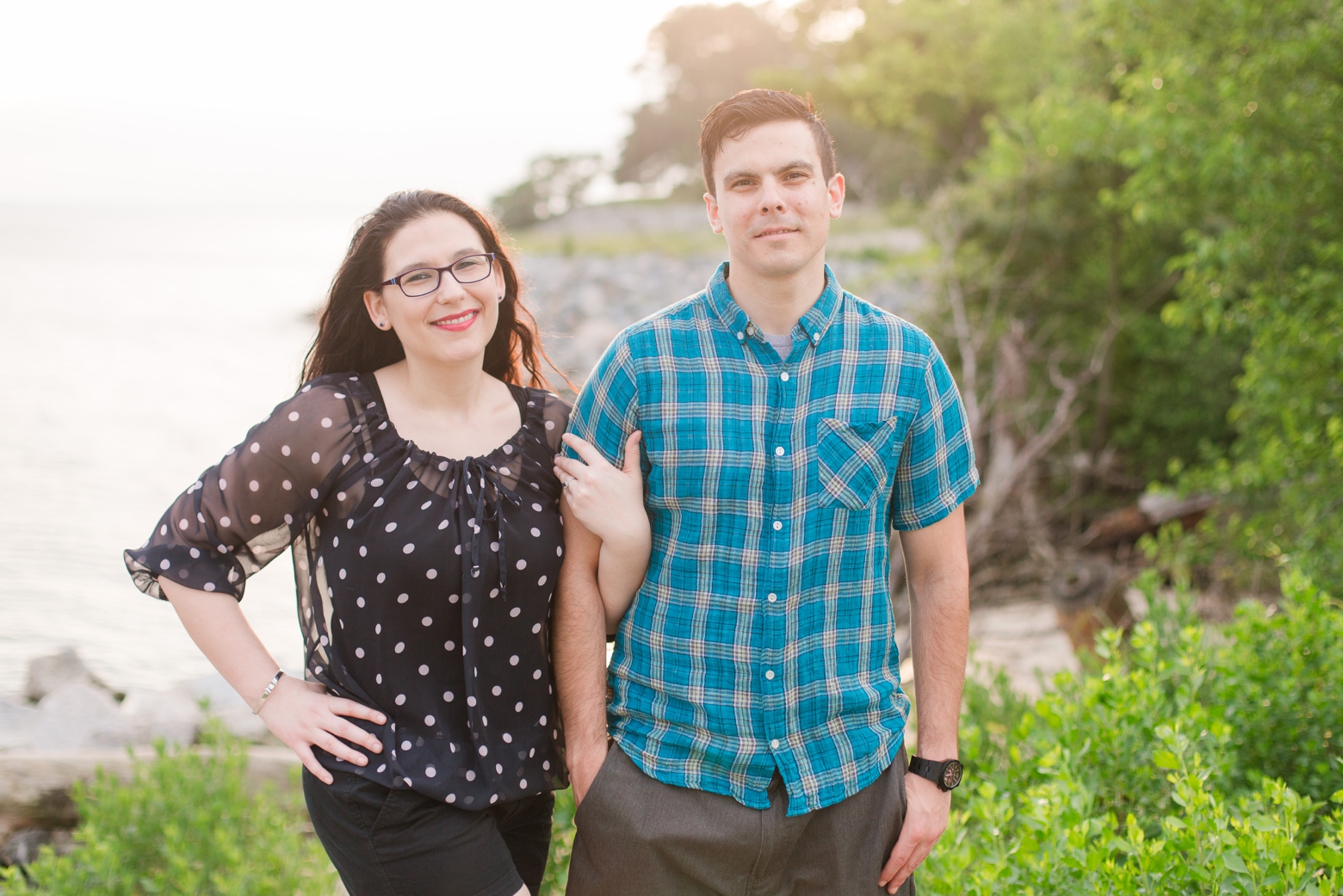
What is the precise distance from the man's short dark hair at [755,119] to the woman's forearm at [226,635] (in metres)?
1.39

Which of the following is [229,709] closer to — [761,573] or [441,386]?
[441,386]

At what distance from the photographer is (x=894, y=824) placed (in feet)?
7.41

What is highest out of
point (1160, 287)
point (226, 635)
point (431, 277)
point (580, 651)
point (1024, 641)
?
point (431, 277)

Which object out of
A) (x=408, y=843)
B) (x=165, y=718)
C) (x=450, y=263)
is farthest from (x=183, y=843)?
(x=450, y=263)

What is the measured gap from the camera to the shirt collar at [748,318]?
2.24 meters

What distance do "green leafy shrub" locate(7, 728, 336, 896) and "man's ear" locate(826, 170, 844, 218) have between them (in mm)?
2644

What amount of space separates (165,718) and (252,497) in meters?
3.94

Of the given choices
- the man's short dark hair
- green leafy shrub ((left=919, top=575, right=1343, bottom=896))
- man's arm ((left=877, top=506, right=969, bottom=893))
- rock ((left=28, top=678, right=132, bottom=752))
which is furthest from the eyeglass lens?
rock ((left=28, top=678, right=132, bottom=752))

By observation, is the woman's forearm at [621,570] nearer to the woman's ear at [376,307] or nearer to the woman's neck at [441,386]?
the woman's neck at [441,386]

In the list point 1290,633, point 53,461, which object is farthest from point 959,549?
point 53,461

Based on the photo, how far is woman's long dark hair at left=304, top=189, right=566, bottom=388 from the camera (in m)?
2.27

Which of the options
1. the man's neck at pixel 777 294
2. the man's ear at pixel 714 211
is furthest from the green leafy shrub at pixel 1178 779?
the man's ear at pixel 714 211

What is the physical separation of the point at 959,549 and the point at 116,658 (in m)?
6.96

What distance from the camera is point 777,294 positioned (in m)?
2.23
